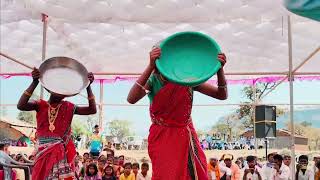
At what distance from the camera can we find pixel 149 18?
6.89 metres

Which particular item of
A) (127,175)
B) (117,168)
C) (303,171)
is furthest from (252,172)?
(117,168)

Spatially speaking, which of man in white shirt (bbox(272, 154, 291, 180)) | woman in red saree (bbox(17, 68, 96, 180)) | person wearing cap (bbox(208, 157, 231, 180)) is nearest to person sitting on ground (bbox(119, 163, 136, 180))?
person wearing cap (bbox(208, 157, 231, 180))

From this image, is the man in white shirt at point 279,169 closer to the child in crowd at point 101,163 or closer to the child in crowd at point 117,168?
the child in crowd at point 117,168

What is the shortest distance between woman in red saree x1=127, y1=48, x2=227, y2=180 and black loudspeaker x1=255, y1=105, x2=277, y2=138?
7.52 m

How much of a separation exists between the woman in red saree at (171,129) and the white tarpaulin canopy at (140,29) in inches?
149

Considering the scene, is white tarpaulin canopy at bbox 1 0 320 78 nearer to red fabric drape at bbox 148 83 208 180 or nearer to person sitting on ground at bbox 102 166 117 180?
person sitting on ground at bbox 102 166 117 180

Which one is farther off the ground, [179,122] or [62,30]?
[62,30]

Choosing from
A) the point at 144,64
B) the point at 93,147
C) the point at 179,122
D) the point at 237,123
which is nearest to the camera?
the point at 179,122

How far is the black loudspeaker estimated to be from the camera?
10.1 m

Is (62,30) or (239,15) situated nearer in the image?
(239,15)

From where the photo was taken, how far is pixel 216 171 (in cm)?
949

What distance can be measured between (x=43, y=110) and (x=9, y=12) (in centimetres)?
331

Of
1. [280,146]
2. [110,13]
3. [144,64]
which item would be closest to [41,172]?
[110,13]

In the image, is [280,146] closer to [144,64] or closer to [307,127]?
[144,64]
